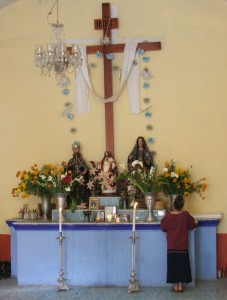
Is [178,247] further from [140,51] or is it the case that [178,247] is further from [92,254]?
[140,51]

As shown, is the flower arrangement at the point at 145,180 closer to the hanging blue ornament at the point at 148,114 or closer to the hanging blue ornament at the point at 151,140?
the hanging blue ornament at the point at 151,140

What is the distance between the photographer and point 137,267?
27.1 feet

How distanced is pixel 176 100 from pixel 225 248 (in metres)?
2.38

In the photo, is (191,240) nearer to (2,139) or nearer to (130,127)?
(130,127)

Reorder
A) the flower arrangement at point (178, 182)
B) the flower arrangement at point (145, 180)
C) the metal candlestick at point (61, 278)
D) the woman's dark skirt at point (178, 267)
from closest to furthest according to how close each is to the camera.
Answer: the woman's dark skirt at point (178, 267), the metal candlestick at point (61, 278), the flower arrangement at point (145, 180), the flower arrangement at point (178, 182)

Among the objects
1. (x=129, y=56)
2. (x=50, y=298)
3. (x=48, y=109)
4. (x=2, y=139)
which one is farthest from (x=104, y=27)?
(x=50, y=298)

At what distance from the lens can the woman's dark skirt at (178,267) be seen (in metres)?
7.79

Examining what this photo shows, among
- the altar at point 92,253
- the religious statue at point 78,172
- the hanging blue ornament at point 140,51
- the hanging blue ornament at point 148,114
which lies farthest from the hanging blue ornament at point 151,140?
the altar at point 92,253

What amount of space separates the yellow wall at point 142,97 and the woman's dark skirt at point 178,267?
5.23ft

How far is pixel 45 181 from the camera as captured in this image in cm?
900

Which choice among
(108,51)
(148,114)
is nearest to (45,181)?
(148,114)

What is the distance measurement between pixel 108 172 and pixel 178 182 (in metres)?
1.08

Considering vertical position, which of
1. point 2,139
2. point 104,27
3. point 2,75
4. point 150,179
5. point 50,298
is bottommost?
point 50,298

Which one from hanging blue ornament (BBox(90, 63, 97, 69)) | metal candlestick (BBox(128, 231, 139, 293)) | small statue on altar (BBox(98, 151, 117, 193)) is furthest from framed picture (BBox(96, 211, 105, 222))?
hanging blue ornament (BBox(90, 63, 97, 69))
